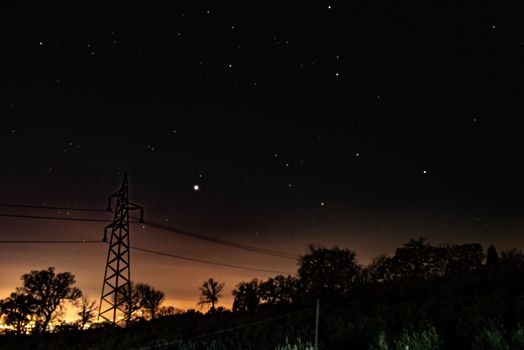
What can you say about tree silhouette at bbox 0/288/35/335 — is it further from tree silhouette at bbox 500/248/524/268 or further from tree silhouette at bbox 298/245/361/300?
tree silhouette at bbox 500/248/524/268

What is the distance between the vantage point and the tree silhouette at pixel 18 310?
58.4m

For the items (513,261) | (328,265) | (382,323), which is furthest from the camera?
(328,265)

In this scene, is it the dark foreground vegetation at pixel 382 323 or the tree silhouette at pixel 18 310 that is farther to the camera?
the tree silhouette at pixel 18 310

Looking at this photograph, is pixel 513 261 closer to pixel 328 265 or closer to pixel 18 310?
pixel 328 265

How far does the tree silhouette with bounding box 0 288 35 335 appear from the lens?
5844 cm

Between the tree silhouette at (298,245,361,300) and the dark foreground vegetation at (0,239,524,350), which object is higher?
the tree silhouette at (298,245,361,300)

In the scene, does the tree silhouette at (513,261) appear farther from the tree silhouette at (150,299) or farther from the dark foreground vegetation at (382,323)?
the tree silhouette at (150,299)

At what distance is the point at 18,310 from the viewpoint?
5931 cm

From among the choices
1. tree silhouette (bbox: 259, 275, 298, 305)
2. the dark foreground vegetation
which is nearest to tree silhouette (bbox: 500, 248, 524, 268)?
the dark foreground vegetation

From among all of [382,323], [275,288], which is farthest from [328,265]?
[382,323]

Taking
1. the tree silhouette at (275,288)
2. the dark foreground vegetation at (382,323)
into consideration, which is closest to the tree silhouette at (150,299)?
the tree silhouette at (275,288)

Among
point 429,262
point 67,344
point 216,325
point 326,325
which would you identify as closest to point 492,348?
point 326,325

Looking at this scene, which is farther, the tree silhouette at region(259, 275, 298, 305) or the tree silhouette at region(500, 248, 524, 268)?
the tree silhouette at region(259, 275, 298, 305)

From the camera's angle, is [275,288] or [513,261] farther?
[275,288]
